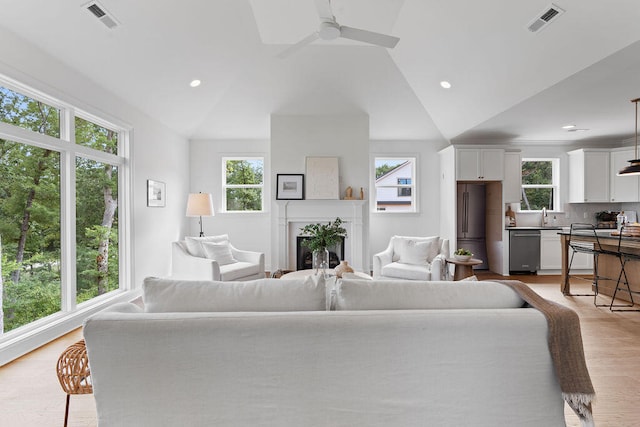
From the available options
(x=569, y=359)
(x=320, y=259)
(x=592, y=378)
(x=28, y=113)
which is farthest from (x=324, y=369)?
(x=28, y=113)

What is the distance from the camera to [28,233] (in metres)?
2.91

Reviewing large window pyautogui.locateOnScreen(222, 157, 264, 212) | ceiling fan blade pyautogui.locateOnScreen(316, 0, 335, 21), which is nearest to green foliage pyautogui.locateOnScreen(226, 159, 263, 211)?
large window pyautogui.locateOnScreen(222, 157, 264, 212)

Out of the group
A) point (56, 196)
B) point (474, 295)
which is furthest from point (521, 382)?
point (56, 196)

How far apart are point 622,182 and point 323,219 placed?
17.2 feet

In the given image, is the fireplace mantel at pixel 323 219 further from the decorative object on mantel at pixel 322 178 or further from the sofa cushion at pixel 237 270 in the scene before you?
the sofa cushion at pixel 237 270

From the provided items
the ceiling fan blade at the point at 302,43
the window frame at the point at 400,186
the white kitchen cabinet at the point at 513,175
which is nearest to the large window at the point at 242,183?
the window frame at the point at 400,186

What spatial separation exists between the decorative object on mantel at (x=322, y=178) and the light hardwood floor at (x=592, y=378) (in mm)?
3590

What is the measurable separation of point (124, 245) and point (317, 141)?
3.26 meters

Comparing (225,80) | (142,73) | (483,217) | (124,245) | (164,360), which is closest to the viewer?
(164,360)

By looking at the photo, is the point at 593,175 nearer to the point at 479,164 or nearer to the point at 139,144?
the point at 479,164

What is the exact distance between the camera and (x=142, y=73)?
3941 millimetres

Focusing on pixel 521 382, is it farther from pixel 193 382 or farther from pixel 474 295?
pixel 193 382

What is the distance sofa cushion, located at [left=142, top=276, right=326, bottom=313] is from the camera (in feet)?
5.08

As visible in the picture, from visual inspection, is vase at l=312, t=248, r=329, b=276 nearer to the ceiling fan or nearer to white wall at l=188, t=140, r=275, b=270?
the ceiling fan
